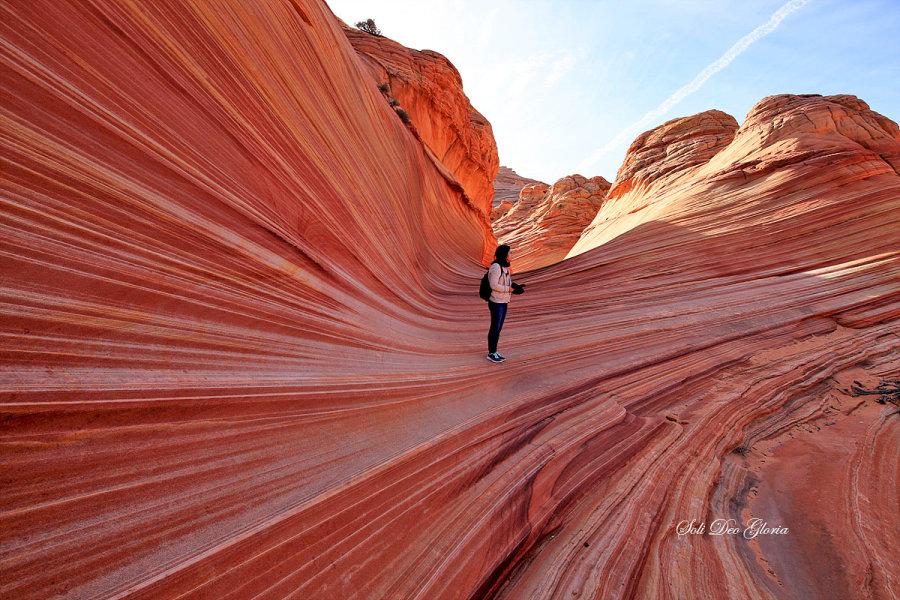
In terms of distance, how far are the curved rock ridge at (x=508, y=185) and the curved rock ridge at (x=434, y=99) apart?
2132cm

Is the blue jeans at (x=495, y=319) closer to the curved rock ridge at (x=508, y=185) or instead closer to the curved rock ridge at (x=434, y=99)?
the curved rock ridge at (x=434, y=99)

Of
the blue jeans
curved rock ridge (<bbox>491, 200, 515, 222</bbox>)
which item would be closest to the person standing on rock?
the blue jeans

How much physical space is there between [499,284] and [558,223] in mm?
21095

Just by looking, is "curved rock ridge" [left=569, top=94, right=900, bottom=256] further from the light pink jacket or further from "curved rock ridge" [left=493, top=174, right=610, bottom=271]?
"curved rock ridge" [left=493, top=174, right=610, bottom=271]

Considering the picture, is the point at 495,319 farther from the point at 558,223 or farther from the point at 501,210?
the point at 501,210

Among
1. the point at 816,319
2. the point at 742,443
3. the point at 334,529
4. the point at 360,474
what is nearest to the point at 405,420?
the point at 360,474

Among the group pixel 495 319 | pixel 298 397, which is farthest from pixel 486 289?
pixel 298 397

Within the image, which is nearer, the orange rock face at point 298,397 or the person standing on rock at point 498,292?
the orange rock face at point 298,397

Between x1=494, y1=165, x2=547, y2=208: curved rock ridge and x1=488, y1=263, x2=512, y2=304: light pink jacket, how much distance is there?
38094 millimetres

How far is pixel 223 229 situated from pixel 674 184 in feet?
45.5

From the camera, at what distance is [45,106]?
1898 mm

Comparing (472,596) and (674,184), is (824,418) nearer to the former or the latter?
(472,596)

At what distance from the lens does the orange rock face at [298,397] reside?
1693mm

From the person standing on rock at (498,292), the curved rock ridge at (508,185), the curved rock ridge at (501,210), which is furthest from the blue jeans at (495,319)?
the curved rock ridge at (508,185)
